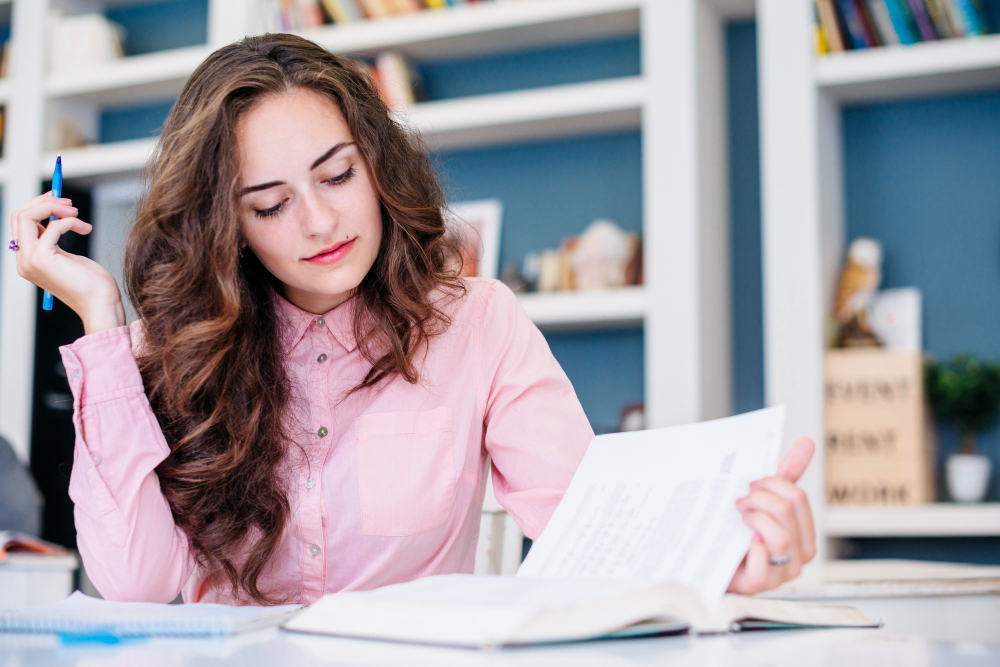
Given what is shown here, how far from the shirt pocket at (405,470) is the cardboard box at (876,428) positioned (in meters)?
1.42

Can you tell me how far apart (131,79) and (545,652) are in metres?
3.15

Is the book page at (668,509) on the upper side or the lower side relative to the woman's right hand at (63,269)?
lower

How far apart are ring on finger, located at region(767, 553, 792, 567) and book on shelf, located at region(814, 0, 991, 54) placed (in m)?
2.07

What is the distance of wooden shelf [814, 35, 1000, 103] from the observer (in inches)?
89.5

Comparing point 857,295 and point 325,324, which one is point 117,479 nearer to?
point 325,324

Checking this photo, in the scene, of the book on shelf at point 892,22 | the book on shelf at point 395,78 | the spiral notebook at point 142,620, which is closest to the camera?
the spiral notebook at point 142,620

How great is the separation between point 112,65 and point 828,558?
9.17ft

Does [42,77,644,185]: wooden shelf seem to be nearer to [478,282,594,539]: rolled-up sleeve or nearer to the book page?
[478,282,594,539]: rolled-up sleeve

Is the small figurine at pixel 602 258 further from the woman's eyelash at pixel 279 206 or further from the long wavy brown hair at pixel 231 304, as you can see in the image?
the woman's eyelash at pixel 279 206

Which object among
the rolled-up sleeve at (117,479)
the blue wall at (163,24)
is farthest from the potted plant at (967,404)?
the blue wall at (163,24)

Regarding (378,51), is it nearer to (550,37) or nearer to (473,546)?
(550,37)

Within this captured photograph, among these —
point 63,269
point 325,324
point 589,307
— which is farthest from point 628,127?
point 63,269

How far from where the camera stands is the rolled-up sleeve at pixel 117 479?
105 centimetres

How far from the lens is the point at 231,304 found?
118 cm
